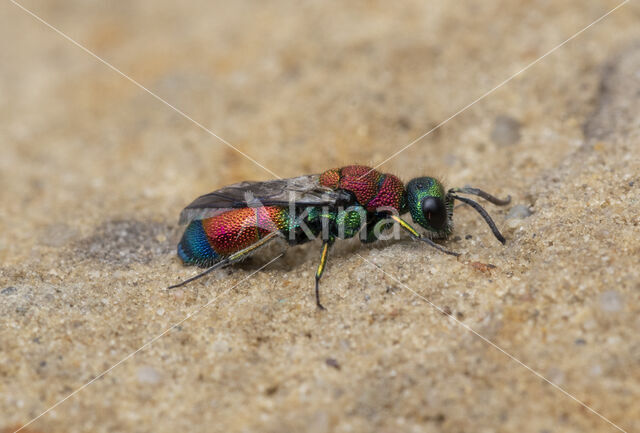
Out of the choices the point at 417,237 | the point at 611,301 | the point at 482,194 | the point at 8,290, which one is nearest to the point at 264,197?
the point at 417,237


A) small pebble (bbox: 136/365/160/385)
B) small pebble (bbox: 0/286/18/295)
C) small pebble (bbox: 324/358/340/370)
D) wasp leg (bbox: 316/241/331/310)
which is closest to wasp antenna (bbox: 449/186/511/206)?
wasp leg (bbox: 316/241/331/310)

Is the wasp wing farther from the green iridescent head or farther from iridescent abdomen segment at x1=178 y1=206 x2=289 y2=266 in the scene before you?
the green iridescent head

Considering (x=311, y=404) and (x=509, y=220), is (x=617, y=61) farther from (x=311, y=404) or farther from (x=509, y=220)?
(x=311, y=404)

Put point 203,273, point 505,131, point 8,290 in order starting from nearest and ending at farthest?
point 8,290 < point 203,273 < point 505,131

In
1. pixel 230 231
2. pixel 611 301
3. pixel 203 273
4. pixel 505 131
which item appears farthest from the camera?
pixel 505 131

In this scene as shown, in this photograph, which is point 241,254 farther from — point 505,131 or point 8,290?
point 505,131

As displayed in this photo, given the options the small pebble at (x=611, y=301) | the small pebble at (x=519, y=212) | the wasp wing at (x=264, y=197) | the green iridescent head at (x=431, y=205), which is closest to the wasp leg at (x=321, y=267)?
the wasp wing at (x=264, y=197)

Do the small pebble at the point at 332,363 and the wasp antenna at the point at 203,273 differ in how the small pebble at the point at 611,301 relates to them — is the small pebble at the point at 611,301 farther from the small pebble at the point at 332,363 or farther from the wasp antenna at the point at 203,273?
the wasp antenna at the point at 203,273
